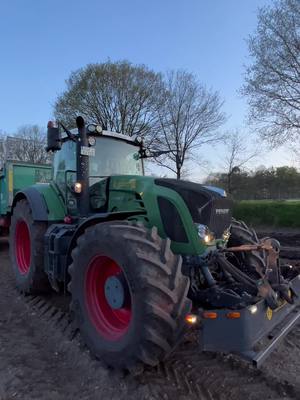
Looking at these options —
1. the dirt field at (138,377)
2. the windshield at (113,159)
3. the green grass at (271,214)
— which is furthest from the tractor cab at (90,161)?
the green grass at (271,214)

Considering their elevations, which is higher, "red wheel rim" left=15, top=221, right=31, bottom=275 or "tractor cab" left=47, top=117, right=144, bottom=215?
"tractor cab" left=47, top=117, right=144, bottom=215

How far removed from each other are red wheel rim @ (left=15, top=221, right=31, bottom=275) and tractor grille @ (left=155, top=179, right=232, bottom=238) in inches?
122

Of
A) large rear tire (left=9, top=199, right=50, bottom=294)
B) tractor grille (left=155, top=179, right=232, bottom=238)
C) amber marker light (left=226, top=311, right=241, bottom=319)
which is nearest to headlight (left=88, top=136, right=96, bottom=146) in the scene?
tractor grille (left=155, top=179, right=232, bottom=238)

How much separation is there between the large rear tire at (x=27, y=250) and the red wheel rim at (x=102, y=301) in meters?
1.75

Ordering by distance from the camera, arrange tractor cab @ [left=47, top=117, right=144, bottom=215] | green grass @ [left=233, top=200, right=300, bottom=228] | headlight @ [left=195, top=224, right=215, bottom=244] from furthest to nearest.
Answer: green grass @ [left=233, top=200, right=300, bottom=228] → tractor cab @ [left=47, top=117, right=144, bottom=215] → headlight @ [left=195, top=224, right=215, bottom=244]

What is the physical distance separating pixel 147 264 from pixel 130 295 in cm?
50

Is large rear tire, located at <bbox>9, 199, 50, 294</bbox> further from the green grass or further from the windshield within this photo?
the green grass

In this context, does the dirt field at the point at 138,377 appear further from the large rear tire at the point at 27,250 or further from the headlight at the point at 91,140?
the headlight at the point at 91,140

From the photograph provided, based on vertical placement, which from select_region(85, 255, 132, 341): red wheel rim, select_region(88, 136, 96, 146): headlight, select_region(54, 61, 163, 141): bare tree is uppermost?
select_region(54, 61, 163, 141): bare tree

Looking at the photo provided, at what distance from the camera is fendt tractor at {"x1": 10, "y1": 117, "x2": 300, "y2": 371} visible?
125 inches

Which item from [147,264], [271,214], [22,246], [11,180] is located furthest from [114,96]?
[147,264]

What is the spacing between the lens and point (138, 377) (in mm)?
3404

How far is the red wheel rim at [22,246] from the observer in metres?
6.35

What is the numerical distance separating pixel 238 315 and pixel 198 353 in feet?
3.38
